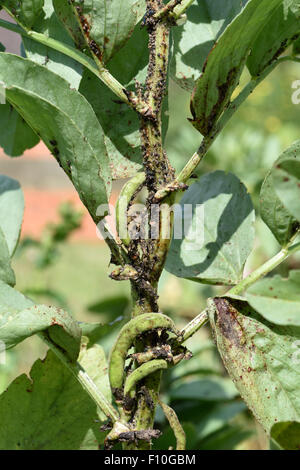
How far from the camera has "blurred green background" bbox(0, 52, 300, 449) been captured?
2.39 feet

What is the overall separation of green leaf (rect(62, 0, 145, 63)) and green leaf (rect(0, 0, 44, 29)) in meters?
0.02

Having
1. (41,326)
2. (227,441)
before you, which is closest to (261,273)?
(41,326)

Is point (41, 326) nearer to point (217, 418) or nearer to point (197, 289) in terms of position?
point (217, 418)

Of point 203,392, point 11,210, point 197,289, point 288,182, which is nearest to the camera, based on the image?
point 288,182

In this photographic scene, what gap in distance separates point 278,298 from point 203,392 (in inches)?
19.2

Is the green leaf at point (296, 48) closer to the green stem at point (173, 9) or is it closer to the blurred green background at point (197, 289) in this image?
the green stem at point (173, 9)

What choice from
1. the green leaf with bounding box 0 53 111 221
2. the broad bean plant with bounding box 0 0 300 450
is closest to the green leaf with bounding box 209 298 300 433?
the broad bean plant with bounding box 0 0 300 450

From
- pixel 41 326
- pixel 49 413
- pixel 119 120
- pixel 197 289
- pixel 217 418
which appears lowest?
pixel 197 289

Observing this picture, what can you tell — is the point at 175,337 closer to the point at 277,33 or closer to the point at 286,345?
the point at 286,345

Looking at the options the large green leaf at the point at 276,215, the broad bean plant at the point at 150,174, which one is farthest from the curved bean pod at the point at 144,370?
the large green leaf at the point at 276,215

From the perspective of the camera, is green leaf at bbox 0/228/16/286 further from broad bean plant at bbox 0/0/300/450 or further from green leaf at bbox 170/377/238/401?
green leaf at bbox 170/377/238/401

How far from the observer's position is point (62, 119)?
0.33 meters

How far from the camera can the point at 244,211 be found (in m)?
0.44

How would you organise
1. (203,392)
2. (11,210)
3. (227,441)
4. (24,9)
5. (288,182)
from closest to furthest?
1. (288,182)
2. (24,9)
3. (11,210)
4. (227,441)
5. (203,392)
